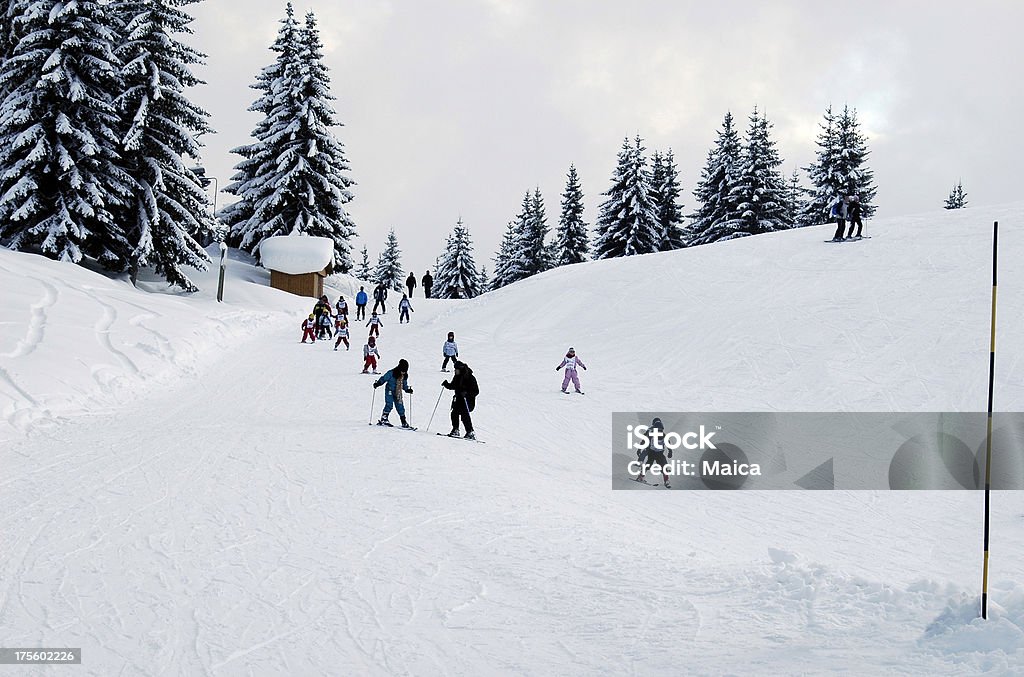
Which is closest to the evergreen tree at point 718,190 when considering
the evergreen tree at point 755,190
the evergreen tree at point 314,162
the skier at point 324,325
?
the evergreen tree at point 755,190

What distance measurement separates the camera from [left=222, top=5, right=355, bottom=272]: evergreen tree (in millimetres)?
38938

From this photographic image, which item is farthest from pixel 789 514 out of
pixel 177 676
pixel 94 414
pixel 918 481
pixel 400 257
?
pixel 400 257

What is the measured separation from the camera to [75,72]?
2661 cm

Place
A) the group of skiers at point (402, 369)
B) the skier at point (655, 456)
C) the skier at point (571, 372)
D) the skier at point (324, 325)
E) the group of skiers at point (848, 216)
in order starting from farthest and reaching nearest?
the group of skiers at point (848, 216), the skier at point (324, 325), the skier at point (571, 372), the group of skiers at point (402, 369), the skier at point (655, 456)

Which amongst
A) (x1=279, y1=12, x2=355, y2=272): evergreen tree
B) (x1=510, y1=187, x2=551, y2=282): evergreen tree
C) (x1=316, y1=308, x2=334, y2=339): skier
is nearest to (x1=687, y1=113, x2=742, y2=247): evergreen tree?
(x1=510, y1=187, x2=551, y2=282): evergreen tree

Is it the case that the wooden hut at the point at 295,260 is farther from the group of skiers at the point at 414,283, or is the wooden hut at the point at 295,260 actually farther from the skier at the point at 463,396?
the skier at the point at 463,396

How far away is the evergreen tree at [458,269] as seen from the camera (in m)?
65.1

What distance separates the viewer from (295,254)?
3666cm

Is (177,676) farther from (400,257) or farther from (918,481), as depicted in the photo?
(400,257)

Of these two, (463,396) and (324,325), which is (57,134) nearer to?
(324,325)

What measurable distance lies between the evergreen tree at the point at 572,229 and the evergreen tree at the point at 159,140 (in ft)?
102

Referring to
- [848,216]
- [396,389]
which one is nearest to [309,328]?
[396,389]

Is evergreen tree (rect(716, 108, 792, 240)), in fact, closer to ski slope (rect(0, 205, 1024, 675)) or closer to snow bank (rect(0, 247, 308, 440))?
ski slope (rect(0, 205, 1024, 675))

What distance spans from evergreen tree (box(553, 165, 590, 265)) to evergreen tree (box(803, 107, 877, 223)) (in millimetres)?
16436
